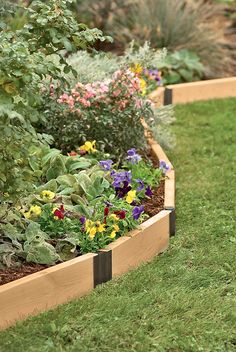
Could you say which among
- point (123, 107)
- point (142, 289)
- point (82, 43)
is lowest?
point (142, 289)

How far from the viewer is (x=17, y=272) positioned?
4902mm

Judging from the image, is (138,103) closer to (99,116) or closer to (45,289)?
(99,116)

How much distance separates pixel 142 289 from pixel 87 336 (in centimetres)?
67

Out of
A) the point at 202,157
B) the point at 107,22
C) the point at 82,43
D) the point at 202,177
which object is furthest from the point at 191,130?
the point at 82,43

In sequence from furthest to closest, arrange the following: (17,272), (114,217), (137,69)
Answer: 1. (137,69)
2. (114,217)
3. (17,272)

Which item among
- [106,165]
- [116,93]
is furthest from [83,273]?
[116,93]

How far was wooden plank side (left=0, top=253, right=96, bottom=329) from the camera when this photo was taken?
15.0 feet

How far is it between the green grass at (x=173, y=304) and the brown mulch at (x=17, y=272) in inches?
10.8

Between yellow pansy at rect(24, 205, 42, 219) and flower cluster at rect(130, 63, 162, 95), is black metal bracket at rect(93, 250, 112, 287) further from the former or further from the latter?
flower cluster at rect(130, 63, 162, 95)

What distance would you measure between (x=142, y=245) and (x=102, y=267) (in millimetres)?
413

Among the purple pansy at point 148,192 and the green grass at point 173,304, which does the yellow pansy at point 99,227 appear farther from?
the purple pansy at point 148,192

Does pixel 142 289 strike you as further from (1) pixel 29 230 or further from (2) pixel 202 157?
(2) pixel 202 157

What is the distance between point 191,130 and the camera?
27.3 ft

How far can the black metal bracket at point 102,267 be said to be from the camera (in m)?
5.07
